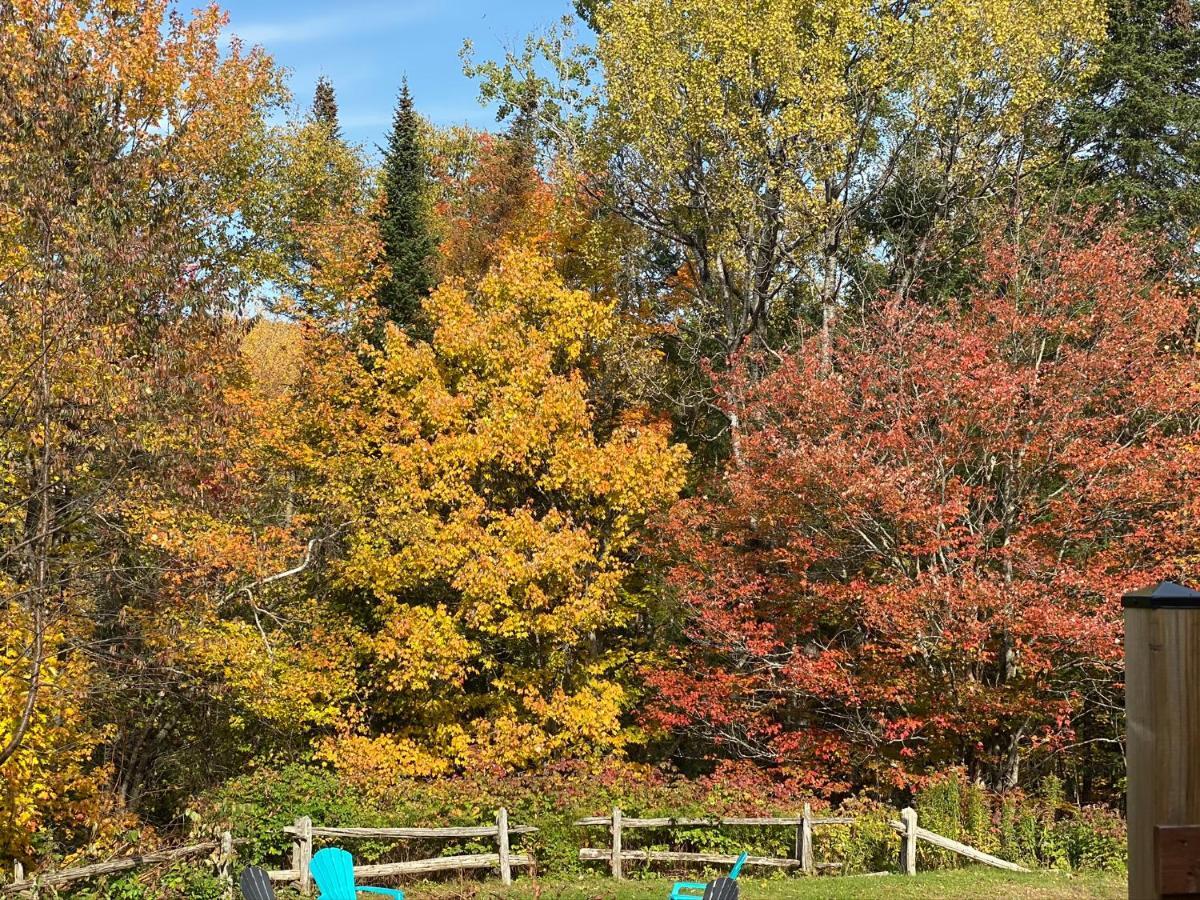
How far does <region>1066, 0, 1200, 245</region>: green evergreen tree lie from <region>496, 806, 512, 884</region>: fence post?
15.3 m

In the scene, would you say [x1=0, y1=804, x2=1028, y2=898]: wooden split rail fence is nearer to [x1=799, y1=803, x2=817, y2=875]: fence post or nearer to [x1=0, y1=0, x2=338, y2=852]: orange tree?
[x1=799, y1=803, x2=817, y2=875]: fence post

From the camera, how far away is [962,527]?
503 inches

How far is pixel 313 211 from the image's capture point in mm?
A: 26844

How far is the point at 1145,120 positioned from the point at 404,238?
613 inches

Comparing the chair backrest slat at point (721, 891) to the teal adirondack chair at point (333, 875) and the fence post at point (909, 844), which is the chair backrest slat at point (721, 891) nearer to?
the teal adirondack chair at point (333, 875)

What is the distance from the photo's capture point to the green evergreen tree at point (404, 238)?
21.6 metres

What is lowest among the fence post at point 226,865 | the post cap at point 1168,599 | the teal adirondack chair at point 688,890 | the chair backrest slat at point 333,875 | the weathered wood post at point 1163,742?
the fence post at point 226,865

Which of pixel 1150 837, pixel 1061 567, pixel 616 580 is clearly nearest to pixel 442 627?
pixel 616 580

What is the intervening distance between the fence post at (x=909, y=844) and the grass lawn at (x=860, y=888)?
282 millimetres

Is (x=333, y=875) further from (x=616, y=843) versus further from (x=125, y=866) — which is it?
(x=616, y=843)

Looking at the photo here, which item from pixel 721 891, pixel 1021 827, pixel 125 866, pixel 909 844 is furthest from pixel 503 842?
pixel 1021 827

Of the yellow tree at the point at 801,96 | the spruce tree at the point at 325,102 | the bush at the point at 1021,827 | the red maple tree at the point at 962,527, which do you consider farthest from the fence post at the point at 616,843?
the spruce tree at the point at 325,102

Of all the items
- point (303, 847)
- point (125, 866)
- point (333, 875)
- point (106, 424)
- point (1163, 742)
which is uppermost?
point (106, 424)

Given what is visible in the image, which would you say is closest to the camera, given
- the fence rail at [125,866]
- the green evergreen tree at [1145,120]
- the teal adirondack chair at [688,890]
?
the teal adirondack chair at [688,890]
